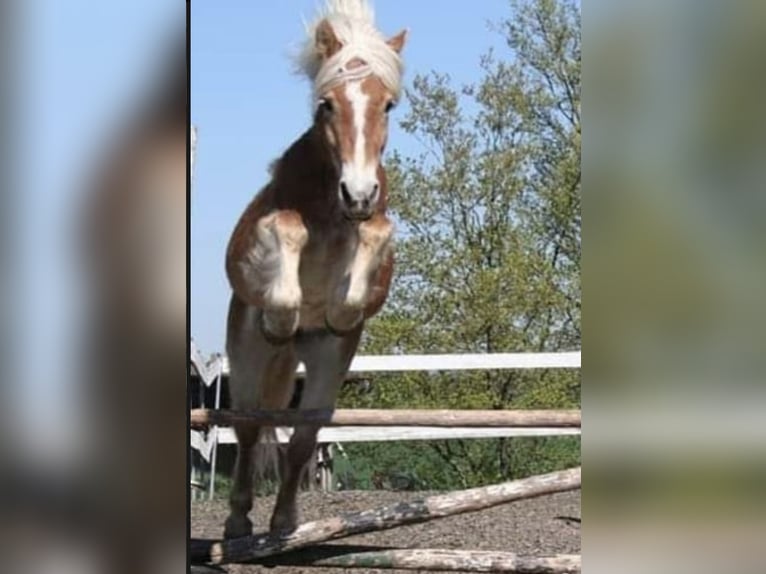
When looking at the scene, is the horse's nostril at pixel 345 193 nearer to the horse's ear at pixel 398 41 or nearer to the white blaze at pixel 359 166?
the white blaze at pixel 359 166

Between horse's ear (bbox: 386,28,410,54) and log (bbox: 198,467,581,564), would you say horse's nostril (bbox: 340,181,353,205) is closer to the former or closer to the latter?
horse's ear (bbox: 386,28,410,54)

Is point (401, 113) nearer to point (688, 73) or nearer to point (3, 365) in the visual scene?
point (688, 73)

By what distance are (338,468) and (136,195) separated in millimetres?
720

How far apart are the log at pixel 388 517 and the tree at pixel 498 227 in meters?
0.04

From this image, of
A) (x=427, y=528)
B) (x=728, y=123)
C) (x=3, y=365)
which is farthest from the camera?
(x=427, y=528)

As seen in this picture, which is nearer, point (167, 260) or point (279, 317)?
point (167, 260)

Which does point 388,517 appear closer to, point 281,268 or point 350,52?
point 281,268

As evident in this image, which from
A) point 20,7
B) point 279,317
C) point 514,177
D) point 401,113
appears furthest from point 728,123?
point 20,7

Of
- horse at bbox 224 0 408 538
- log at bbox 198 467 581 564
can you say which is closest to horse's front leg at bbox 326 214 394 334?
horse at bbox 224 0 408 538

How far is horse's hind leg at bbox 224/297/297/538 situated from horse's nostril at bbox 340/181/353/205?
1.06ft

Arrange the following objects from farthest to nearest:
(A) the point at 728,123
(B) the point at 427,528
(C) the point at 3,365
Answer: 1. (B) the point at 427,528
2. (C) the point at 3,365
3. (A) the point at 728,123

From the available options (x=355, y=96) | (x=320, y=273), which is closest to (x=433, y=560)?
(x=320, y=273)

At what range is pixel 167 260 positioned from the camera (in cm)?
235

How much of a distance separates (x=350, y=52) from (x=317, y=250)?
0.43m
